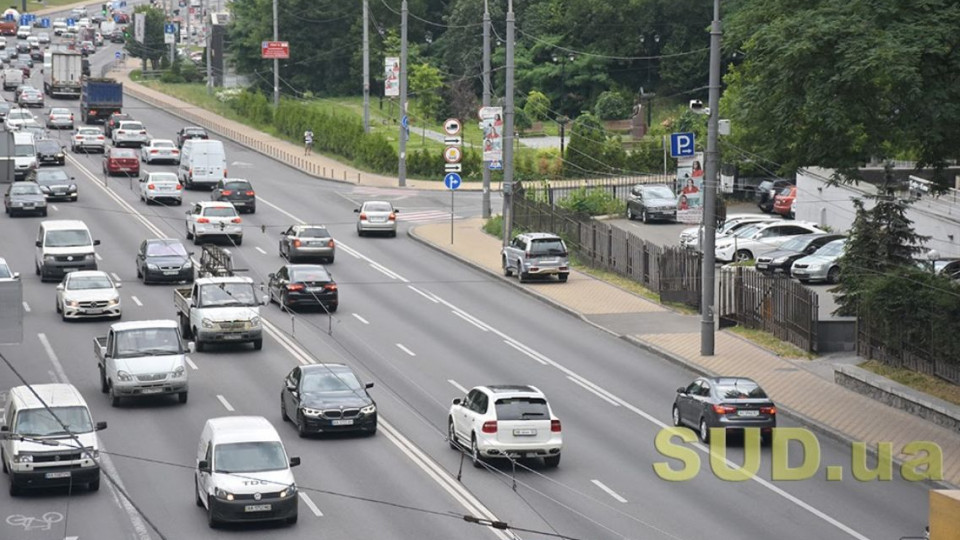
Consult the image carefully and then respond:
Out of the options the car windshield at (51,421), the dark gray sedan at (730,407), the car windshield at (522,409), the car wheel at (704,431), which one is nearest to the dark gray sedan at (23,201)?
the car windshield at (51,421)

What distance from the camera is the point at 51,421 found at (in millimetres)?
29125

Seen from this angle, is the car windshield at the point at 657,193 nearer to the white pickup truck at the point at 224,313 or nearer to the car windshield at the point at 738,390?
the white pickup truck at the point at 224,313

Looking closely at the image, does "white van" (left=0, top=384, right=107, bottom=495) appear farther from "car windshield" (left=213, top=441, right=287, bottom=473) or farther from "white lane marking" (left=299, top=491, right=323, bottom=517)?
"white lane marking" (left=299, top=491, right=323, bottom=517)

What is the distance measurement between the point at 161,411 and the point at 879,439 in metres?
15.7

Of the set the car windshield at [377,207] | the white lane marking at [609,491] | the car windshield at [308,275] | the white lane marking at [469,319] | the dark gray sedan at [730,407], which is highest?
the car windshield at [377,207]

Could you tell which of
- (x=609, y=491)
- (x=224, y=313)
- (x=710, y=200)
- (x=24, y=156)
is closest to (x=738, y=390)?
(x=609, y=491)

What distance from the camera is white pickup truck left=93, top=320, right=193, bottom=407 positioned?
35500 mm

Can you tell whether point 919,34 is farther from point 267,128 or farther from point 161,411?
point 267,128

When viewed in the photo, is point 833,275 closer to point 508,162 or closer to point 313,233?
point 508,162

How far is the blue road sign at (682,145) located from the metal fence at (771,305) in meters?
4.39

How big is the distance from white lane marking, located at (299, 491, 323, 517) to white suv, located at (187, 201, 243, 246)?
1185 inches

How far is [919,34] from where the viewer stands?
34594 millimetres

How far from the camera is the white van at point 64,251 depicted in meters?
51.1

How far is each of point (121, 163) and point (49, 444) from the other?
163 feet
